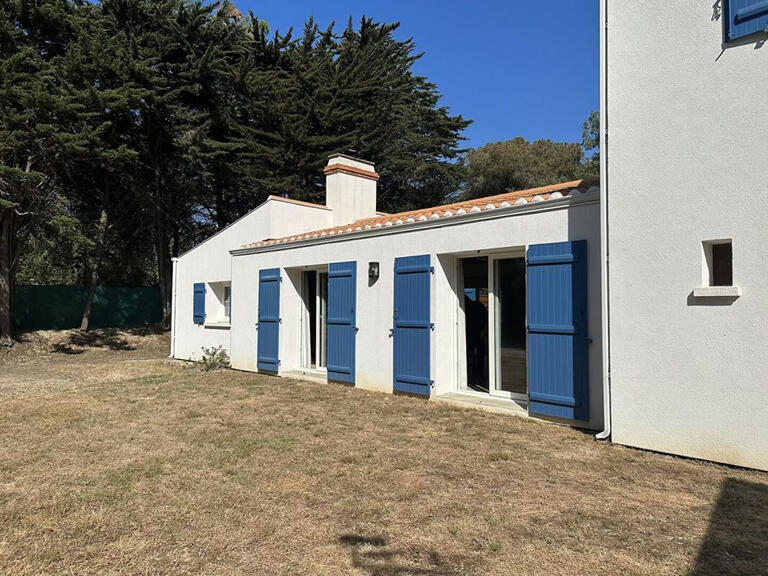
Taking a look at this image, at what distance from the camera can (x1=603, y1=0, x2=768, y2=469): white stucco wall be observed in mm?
3955

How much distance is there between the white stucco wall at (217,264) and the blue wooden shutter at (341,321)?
2.71m

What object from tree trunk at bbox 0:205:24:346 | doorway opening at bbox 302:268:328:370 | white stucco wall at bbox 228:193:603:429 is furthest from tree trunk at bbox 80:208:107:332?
doorway opening at bbox 302:268:328:370

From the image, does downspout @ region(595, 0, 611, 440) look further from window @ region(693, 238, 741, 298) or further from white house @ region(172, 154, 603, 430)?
window @ region(693, 238, 741, 298)

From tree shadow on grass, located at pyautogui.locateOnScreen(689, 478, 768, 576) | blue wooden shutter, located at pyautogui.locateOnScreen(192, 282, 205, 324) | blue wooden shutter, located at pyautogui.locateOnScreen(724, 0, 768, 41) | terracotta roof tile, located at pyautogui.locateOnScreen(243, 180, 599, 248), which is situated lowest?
tree shadow on grass, located at pyautogui.locateOnScreen(689, 478, 768, 576)

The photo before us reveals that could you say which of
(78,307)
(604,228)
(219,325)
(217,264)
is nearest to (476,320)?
(604,228)

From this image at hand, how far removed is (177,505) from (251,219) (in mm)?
8044

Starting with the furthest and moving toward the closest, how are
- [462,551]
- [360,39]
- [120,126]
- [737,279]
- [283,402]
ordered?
[360,39] → [120,126] → [283,402] → [737,279] → [462,551]

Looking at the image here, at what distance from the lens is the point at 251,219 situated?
10.7 meters

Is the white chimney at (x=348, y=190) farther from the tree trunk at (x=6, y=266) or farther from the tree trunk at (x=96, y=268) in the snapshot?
the tree trunk at (x=96, y=268)

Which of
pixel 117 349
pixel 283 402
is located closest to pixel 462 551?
pixel 283 402

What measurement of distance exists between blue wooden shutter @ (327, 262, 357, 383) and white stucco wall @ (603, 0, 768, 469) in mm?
4178

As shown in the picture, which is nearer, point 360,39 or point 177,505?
point 177,505

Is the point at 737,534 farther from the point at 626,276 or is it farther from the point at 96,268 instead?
the point at 96,268

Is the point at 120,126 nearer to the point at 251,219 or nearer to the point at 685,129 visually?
the point at 251,219
